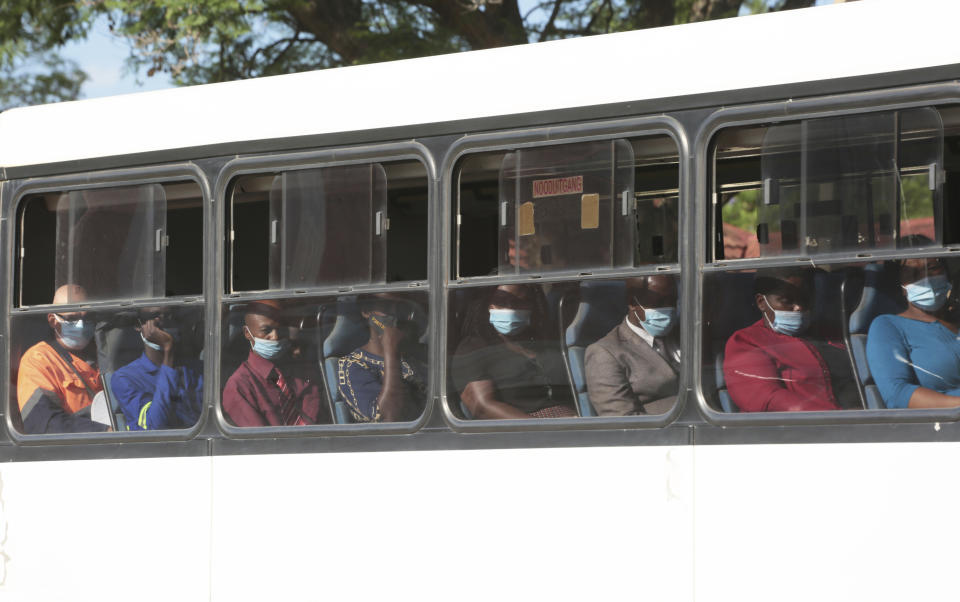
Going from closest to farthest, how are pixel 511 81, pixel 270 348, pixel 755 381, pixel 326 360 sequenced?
pixel 755 381, pixel 511 81, pixel 326 360, pixel 270 348

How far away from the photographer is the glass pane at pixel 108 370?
619 cm

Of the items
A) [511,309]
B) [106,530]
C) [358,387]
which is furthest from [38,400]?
[511,309]

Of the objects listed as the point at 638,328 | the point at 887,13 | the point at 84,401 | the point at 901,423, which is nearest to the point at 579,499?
the point at 638,328

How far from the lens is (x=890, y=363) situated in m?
4.85

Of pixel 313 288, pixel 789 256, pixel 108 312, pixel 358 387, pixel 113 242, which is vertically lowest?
pixel 358 387

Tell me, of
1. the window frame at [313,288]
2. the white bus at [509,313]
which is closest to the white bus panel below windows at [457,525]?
the white bus at [509,313]

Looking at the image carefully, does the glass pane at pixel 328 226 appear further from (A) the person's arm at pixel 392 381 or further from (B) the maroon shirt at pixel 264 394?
(B) the maroon shirt at pixel 264 394

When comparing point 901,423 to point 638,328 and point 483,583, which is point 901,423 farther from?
point 483,583

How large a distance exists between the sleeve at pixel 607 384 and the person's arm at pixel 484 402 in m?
0.35

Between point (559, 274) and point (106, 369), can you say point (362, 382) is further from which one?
point (106, 369)

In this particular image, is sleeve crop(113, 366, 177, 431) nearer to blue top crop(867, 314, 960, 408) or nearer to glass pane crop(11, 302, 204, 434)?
glass pane crop(11, 302, 204, 434)

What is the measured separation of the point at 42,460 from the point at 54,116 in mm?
1695

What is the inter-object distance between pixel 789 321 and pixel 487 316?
1248mm

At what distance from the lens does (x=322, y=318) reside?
231 inches
